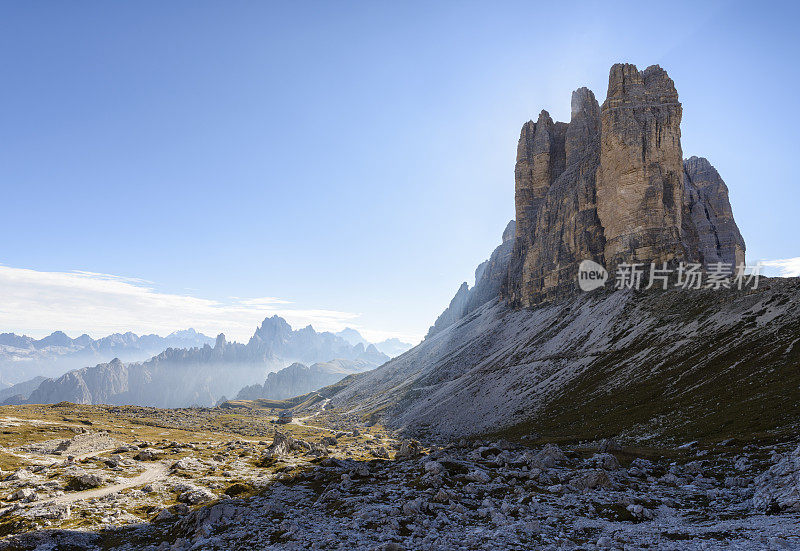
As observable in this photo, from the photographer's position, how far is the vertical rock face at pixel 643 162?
137875mm

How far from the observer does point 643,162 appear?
13988 centimetres

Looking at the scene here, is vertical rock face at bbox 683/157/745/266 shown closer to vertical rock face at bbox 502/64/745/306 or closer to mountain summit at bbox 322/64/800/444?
vertical rock face at bbox 502/64/745/306

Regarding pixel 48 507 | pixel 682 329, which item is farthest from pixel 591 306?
pixel 48 507

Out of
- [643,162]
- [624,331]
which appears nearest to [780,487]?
[624,331]

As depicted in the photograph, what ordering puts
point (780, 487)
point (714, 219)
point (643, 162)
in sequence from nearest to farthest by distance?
1. point (780, 487)
2. point (643, 162)
3. point (714, 219)

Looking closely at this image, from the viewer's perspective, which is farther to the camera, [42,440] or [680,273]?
[680,273]

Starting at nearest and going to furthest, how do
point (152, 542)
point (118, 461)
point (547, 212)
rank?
point (152, 542) → point (118, 461) → point (547, 212)

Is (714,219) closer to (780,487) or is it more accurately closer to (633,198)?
(633,198)

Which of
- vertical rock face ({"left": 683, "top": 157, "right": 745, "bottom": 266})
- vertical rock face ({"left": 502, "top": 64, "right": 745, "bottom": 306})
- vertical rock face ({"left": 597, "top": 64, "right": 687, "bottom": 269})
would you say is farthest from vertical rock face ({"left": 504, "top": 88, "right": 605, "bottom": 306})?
vertical rock face ({"left": 683, "top": 157, "right": 745, "bottom": 266})

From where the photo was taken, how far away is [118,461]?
51625 millimetres

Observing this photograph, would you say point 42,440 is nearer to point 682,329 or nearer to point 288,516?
point 288,516

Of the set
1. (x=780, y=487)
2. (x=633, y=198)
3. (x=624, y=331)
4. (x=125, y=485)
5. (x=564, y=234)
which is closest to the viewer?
(x=780, y=487)

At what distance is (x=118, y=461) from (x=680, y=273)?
475 ft

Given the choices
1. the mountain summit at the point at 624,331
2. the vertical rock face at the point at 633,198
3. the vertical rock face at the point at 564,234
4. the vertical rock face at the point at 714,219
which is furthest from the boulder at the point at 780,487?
the vertical rock face at the point at 714,219
